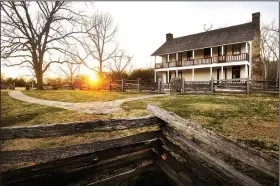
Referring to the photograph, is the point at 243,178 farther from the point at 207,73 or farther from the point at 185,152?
the point at 207,73

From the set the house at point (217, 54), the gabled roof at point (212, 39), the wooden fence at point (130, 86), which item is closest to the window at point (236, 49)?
the house at point (217, 54)

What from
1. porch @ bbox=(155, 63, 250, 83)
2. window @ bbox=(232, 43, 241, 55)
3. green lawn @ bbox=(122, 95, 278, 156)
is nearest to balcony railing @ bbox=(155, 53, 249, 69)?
porch @ bbox=(155, 63, 250, 83)

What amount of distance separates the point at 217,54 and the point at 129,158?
29.0 metres

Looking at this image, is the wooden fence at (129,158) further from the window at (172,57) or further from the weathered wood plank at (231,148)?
the window at (172,57)

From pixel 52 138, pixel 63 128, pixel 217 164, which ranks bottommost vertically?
pixel 52 138

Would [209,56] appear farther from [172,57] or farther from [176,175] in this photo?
[176,175]

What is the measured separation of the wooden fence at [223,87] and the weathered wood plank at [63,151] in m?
15.0

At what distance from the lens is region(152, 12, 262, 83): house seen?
26.6 meters

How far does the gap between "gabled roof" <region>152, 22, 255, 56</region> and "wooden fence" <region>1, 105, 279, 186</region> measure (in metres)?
25.1

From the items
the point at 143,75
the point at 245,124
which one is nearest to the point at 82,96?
the point at 245,124

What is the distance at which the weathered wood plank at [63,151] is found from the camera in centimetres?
297

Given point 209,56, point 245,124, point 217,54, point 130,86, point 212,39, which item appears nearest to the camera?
point 245,124

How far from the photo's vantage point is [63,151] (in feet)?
10.6

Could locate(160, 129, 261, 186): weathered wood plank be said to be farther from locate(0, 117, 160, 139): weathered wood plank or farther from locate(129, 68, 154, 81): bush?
locate(129, 68, 154, 81): bush
